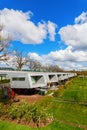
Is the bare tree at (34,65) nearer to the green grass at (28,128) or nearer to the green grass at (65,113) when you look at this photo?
the green grass at (65,113)

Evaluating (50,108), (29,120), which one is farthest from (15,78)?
(29,120)

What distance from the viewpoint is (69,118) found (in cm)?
2439

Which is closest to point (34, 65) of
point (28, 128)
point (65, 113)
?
point (65, 113)

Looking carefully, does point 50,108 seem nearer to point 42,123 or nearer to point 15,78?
point 42,123

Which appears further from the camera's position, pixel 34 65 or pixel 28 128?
pixel 34 65

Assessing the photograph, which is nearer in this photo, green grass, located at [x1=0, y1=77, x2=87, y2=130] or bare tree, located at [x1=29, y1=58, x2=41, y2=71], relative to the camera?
green grass, located at [x1=0, y1=77, x2=87, y2=130]

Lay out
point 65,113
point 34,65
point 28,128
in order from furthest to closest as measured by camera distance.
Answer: point 34,65 < point 65,113 < point 28,128

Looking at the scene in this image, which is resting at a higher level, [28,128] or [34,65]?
[34,65]

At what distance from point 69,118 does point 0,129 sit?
8908mm

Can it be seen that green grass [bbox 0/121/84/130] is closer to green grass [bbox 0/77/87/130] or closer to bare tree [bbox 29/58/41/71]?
green grass [bbox 0/77/87/130]

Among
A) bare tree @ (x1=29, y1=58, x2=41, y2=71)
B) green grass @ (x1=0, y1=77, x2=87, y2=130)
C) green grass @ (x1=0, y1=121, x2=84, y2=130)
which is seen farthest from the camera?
bare tree @ (x1=29, y1=58, x2=41, y2=71)

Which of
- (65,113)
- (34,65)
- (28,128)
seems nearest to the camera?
(28,128)

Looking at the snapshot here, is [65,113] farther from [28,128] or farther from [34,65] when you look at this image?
[34,65]

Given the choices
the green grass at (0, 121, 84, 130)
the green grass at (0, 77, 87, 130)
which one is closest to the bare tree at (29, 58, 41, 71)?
the green grass at (0, 77, 87, 130)
